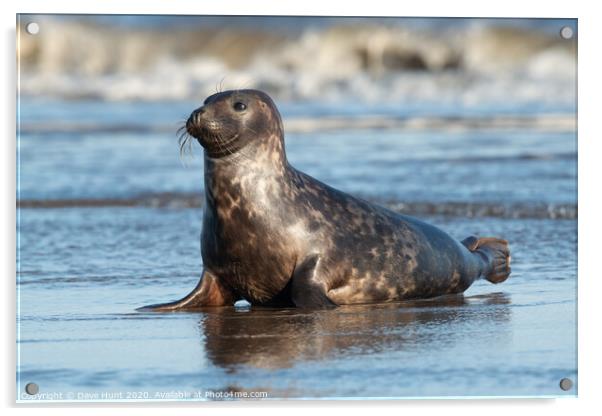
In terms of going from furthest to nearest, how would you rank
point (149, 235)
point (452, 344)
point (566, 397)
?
point (149, 235) → point (452, 344) → point (566, 397)

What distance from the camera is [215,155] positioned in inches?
354

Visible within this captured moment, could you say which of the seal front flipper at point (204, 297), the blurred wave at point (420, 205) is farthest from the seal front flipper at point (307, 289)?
the blurred wave at point (420, 205)

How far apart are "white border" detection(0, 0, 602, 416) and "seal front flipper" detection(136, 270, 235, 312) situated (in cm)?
145

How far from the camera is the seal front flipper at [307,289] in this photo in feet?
28.9

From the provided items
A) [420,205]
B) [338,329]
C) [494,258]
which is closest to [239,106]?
[338,329]

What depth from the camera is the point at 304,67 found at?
2103cm

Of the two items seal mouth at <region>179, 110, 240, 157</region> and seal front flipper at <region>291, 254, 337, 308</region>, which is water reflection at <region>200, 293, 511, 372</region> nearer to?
seal front flipper at <region>291, 254, 337, 308</region>

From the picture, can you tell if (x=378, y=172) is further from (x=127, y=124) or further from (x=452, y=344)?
(x=452, y=344)

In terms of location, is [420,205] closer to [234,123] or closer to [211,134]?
[234,123]

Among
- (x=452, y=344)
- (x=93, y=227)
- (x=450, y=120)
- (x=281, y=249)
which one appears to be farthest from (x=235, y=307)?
(x=450, y=120)

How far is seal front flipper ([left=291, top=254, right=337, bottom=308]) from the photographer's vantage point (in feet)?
28.9

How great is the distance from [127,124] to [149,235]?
335 inches
